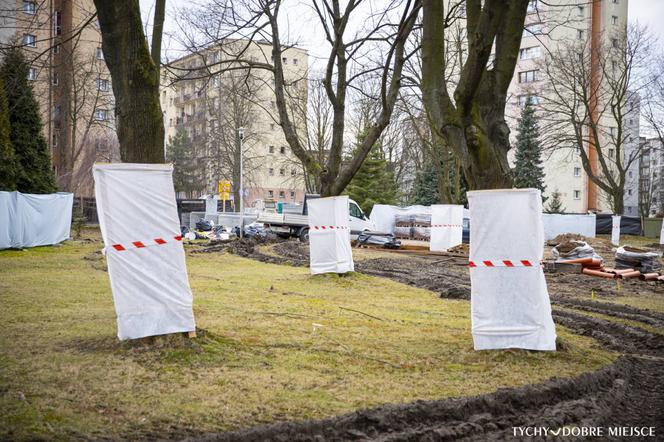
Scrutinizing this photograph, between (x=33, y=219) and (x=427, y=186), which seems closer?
(x=33, y=219)

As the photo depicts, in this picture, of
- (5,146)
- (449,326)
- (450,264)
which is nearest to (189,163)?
(5,146)

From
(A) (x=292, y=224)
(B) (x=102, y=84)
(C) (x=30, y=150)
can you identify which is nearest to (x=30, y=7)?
(B) (x=102, y=84)

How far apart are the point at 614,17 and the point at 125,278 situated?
61.5m

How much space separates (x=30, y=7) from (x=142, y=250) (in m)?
4.36

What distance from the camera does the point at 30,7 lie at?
8.28 meters

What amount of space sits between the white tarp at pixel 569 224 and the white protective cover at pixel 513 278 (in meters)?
33.2

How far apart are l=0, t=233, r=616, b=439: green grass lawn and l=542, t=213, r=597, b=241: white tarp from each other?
29743 millimetres

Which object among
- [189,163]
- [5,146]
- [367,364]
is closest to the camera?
[367,364]

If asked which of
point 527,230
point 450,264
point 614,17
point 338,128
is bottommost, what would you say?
point 450,264

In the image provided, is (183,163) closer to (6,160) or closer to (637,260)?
(6,160)

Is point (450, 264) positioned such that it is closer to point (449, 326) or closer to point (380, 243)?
point (380, 243)

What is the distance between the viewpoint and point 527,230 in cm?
676

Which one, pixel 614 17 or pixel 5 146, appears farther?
pixel 614 17

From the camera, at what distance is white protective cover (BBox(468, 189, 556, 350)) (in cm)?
674
